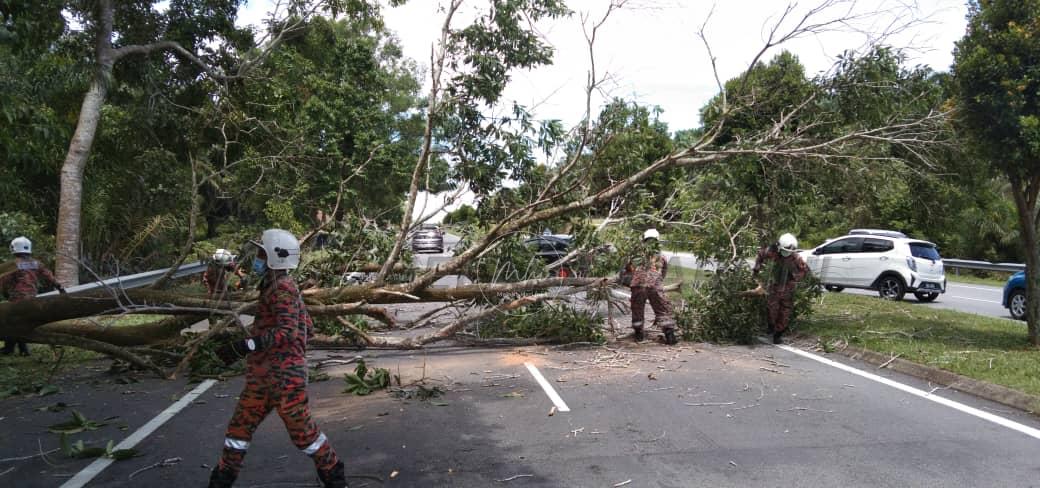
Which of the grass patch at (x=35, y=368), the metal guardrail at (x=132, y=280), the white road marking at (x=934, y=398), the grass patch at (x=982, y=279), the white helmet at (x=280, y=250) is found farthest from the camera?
the grass patch at (x=982, y=279)

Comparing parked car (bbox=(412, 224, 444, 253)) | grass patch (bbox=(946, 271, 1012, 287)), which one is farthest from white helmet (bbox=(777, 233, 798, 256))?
grass patch (bbox=(946, 271, 1012, 287))

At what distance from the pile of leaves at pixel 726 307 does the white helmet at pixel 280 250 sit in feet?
23.5

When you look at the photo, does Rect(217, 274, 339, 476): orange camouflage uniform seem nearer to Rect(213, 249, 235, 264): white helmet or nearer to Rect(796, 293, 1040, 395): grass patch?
Rect(213, 249, 235, 264): white helmet

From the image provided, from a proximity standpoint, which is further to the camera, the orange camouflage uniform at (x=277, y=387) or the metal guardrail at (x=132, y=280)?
the metal guardrail at (x=132, y=280)

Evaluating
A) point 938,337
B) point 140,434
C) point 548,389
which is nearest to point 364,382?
point 548,389

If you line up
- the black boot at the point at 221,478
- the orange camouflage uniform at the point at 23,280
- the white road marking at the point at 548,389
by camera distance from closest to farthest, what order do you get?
1. the black boot at the point at 221,478
2. the white road marking at the point at 548,389
3. the orange camouflage uniform at the point at 23,280

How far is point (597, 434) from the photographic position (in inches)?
236

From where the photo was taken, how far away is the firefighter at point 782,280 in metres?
10.4

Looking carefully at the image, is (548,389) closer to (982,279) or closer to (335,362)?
(335,362)

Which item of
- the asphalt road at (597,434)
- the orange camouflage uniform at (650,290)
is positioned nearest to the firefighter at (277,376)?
the asphalt road at (597,434)

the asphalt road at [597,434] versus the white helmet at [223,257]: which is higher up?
the white helmet at [223,257]

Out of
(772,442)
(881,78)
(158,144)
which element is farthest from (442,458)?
(158,144)

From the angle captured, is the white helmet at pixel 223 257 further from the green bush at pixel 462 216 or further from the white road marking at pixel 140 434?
the green bush at pixel 462 216

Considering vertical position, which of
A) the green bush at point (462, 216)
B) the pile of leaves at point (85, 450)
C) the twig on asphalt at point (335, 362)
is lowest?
the pile of leaves at point (85, 450)
